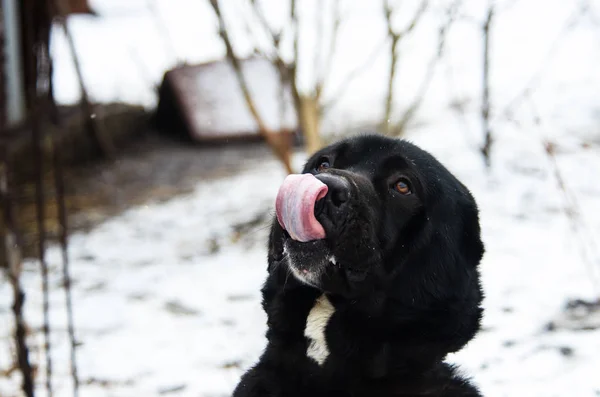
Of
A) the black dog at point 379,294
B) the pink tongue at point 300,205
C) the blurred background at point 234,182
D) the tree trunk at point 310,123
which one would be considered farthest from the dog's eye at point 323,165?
the tree trunk at point 310,123

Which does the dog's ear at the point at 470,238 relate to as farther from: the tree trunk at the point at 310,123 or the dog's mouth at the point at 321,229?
the tree trunk at the point at 310,123

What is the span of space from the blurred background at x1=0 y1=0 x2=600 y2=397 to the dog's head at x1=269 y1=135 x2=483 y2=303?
2.93 feet

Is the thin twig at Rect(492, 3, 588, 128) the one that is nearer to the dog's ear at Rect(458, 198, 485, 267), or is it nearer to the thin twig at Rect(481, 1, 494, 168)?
the thin twig at Rect(481, 1, 494, 168)

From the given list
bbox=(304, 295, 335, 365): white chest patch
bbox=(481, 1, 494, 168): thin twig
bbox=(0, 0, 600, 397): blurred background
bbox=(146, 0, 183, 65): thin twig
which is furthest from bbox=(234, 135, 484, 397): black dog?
bbox=(146, 0, 183, 65): thin twig

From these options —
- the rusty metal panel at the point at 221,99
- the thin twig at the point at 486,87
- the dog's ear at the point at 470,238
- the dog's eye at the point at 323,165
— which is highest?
the dog's eye at the point at 323,165

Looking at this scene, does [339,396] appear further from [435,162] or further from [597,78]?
[597,78]

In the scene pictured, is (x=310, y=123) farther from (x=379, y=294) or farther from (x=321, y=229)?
(x=321, y=229)

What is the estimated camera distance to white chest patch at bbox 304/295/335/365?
238 centimetres

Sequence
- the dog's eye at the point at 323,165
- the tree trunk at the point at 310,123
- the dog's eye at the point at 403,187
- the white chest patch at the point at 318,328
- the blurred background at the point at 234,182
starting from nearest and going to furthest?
the white chest patch at the point at 318,328 < the dog's eye at the point at 403,187 < the dog's eye at the point at 323,165 < the blurred background at the point at 234,182 < the tree trunk at the point at 310,123

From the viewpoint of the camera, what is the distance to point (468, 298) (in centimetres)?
246

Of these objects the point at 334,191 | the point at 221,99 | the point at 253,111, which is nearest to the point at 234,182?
the point at 253,111

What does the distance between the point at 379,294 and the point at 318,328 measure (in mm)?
252

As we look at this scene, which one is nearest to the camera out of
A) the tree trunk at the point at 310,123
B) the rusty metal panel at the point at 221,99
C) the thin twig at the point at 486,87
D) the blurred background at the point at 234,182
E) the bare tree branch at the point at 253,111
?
the blurred background at the point at 234,182

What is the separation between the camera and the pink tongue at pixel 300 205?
2.03m
